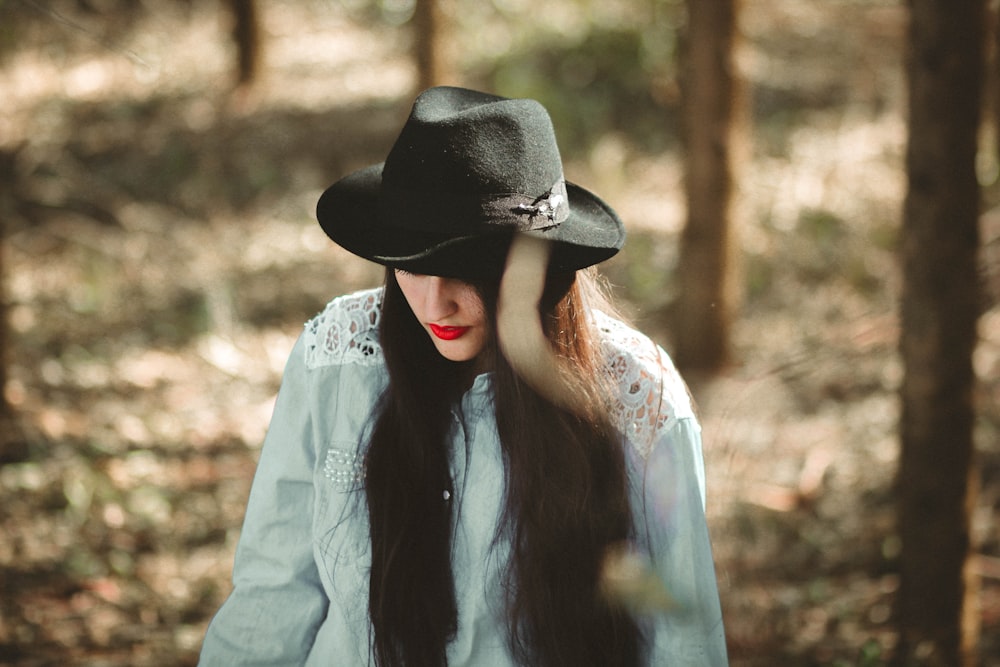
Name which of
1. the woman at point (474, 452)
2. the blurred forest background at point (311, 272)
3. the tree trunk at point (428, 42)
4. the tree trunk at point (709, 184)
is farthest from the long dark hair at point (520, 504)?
the tree trunk at point (428, 42)

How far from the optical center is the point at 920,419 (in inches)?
117

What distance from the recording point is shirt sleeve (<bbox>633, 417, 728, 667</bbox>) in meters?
1.62

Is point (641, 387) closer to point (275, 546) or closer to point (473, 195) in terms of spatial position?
point (473, 195)

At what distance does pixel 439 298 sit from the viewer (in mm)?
1575

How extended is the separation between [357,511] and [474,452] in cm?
24

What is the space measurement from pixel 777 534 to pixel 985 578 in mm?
807

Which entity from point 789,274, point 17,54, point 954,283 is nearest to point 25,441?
point 954,283

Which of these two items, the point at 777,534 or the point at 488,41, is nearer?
the point at 777,534

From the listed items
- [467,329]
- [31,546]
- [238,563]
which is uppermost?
[467,329]

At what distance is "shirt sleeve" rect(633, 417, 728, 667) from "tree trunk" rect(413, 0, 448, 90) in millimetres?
4556

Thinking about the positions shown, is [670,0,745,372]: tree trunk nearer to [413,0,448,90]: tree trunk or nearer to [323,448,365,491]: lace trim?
[413,0,448,90]: tree trunk

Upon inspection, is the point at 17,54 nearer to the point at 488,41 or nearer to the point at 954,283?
the point at 488,41

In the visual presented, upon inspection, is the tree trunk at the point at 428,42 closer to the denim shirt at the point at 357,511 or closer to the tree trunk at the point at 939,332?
the tree trunk at the point at 939,332

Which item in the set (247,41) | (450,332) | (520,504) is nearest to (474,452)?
(520,504)
